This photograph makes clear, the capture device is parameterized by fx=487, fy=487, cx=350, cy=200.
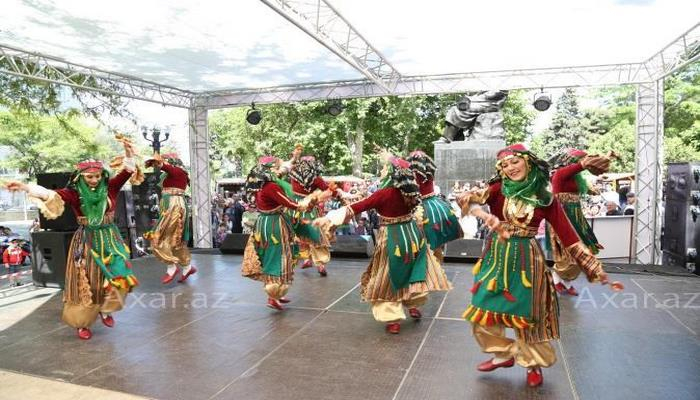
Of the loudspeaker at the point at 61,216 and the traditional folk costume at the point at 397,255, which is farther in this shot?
the loudspeaker at the point at 61,216

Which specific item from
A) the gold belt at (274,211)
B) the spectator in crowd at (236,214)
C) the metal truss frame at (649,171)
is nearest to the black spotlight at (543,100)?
the metal truss frame at (649,171)

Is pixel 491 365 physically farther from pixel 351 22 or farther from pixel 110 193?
pixel 351 22

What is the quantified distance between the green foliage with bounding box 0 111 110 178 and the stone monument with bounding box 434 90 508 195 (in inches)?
400

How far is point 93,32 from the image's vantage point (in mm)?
6332

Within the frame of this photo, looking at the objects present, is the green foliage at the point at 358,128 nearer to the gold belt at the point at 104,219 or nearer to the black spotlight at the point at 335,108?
the black spotlight at the point at 335,108

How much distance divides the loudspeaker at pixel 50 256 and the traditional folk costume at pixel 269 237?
2.75 metres

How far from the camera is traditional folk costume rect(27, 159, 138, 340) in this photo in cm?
410

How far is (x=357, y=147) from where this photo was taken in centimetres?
1977

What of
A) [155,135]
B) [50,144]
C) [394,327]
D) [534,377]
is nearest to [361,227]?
[155,135]

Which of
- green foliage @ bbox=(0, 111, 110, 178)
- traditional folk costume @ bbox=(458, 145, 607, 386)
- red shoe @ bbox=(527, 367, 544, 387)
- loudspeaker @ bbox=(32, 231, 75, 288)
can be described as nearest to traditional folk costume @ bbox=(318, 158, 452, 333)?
traditional folk costume @ bbox=(458, 145, 607, 386)

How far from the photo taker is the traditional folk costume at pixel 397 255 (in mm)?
3955

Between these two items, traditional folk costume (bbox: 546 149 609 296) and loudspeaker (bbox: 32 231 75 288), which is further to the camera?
loudspeaker (bbox: 32 231 75 288)

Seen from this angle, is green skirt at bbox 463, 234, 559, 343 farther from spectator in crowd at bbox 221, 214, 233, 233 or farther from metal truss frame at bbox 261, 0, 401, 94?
spectator in crowd at bbox 221, 214, 233, 233

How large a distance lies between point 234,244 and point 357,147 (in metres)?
11.5
